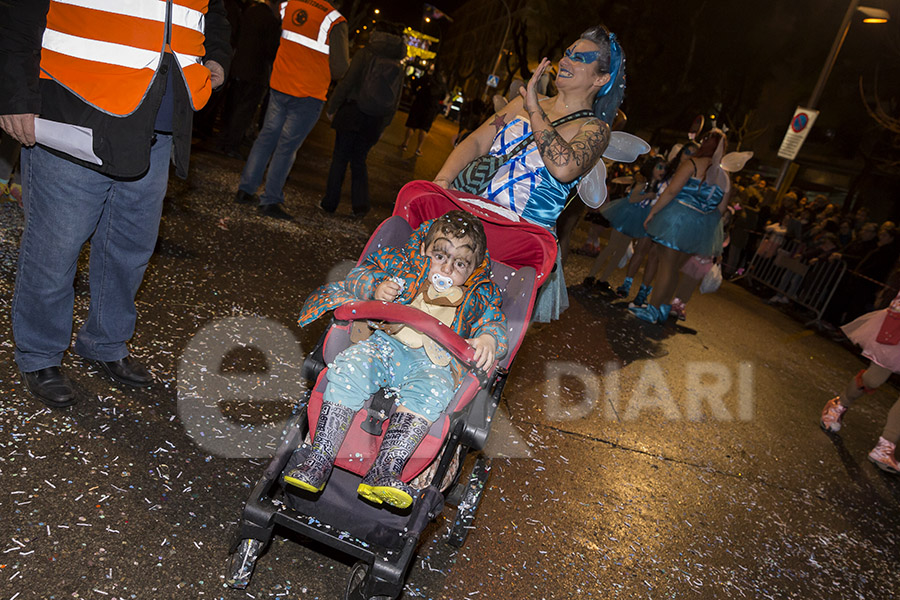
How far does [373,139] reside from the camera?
8078mm

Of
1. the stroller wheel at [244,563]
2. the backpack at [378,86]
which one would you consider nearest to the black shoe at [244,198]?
the backpack at [378,86]

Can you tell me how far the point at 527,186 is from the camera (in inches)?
127

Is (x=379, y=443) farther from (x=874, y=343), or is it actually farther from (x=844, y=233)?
(x=844, y=233)

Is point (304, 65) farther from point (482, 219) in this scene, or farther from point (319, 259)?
point (482, 219)

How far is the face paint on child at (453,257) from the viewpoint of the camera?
2.67 m

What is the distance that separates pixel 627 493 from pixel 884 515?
2.31m

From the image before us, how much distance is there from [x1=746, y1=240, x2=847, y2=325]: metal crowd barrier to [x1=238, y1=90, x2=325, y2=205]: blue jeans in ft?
30.2

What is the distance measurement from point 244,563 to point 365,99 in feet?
20.6

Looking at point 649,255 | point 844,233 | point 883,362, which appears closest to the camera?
point 883,362

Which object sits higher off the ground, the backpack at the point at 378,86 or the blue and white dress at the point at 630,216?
the backpack at the point at 378,86

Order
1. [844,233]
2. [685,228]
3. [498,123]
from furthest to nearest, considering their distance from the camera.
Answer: [844,233]
[685,228]
[498,123]

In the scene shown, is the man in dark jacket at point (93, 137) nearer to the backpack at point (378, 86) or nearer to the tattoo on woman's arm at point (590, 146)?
the tattoo on woman's arm at point (590, 146)

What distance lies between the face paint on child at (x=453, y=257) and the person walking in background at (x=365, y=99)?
5.32 metres

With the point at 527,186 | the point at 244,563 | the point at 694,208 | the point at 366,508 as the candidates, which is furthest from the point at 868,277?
the point at 244,563
